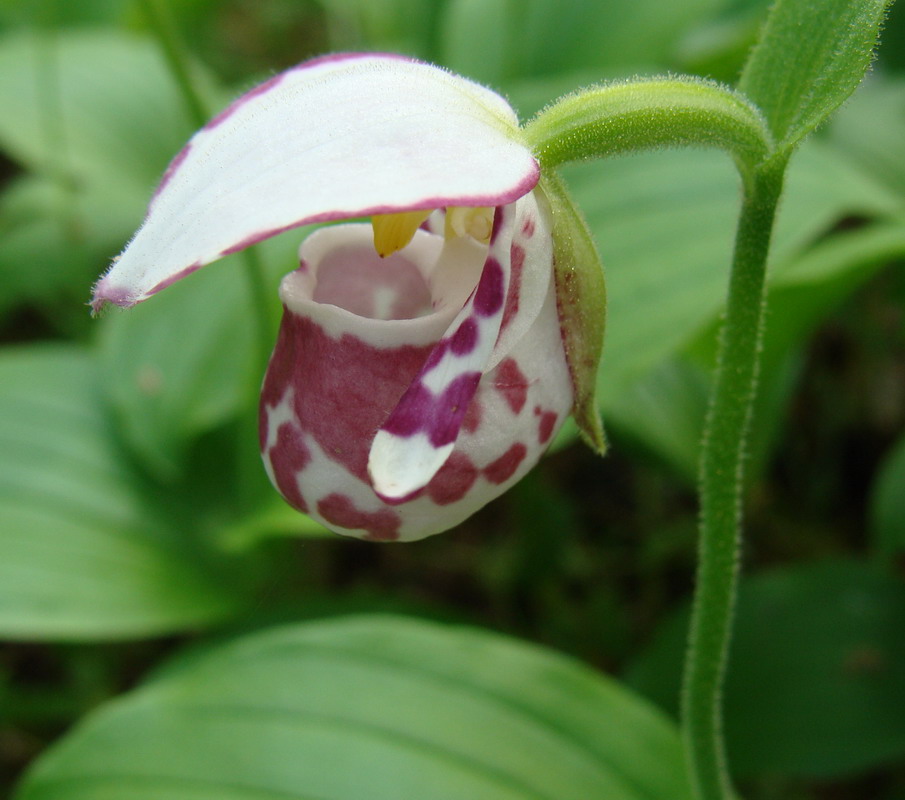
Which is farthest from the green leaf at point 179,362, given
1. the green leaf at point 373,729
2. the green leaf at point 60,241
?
the green leaf at point 373,729

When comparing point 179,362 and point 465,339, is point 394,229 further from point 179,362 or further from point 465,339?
point 179,362

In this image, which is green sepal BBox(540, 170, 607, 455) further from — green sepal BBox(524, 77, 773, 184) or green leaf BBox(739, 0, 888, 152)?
green leaf BBox(739, 0, 888, 152)

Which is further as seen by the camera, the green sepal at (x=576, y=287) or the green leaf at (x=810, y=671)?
the green leaf at (x=810, y=671)

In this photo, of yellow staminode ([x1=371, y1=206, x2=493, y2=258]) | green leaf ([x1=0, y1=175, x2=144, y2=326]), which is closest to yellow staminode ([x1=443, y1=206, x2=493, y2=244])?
yellow staminode ([x1=371, y1=206, x2=493, y2=258])

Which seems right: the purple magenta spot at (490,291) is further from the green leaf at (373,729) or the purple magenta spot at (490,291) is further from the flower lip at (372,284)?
the green leaf at (373,729)

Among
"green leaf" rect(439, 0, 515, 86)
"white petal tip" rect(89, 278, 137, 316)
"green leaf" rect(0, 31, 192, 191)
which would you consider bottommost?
"white petal tip" rect(89, 278, 137, 316)
